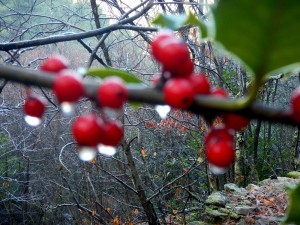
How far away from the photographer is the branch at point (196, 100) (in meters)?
0.44

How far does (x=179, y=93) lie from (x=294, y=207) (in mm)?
226

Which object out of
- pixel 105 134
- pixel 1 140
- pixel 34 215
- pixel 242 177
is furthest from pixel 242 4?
pixel 34 215

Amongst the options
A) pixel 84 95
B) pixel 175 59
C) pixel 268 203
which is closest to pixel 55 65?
pixel 84 95

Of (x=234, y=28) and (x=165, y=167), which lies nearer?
(x=234, y=28)

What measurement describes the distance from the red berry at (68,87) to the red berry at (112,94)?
0.03 meters

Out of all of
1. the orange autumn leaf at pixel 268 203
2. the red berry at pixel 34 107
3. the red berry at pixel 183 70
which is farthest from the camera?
the orange autumn leaf at pixel 268 203

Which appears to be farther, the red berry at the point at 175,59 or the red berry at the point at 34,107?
the red berry at the point at 34,107

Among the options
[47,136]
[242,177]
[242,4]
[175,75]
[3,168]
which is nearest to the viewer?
[242,4]

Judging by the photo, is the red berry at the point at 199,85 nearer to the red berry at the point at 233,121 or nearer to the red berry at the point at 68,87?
the red berry at the point at 233,121

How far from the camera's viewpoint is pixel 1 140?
8.46m

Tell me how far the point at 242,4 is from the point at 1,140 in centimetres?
888

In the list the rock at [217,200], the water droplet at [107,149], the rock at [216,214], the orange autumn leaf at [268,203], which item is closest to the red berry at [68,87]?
the water droplet at [107,149]

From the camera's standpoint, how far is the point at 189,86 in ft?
1.57

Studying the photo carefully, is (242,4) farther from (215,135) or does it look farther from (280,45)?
(215,135)
